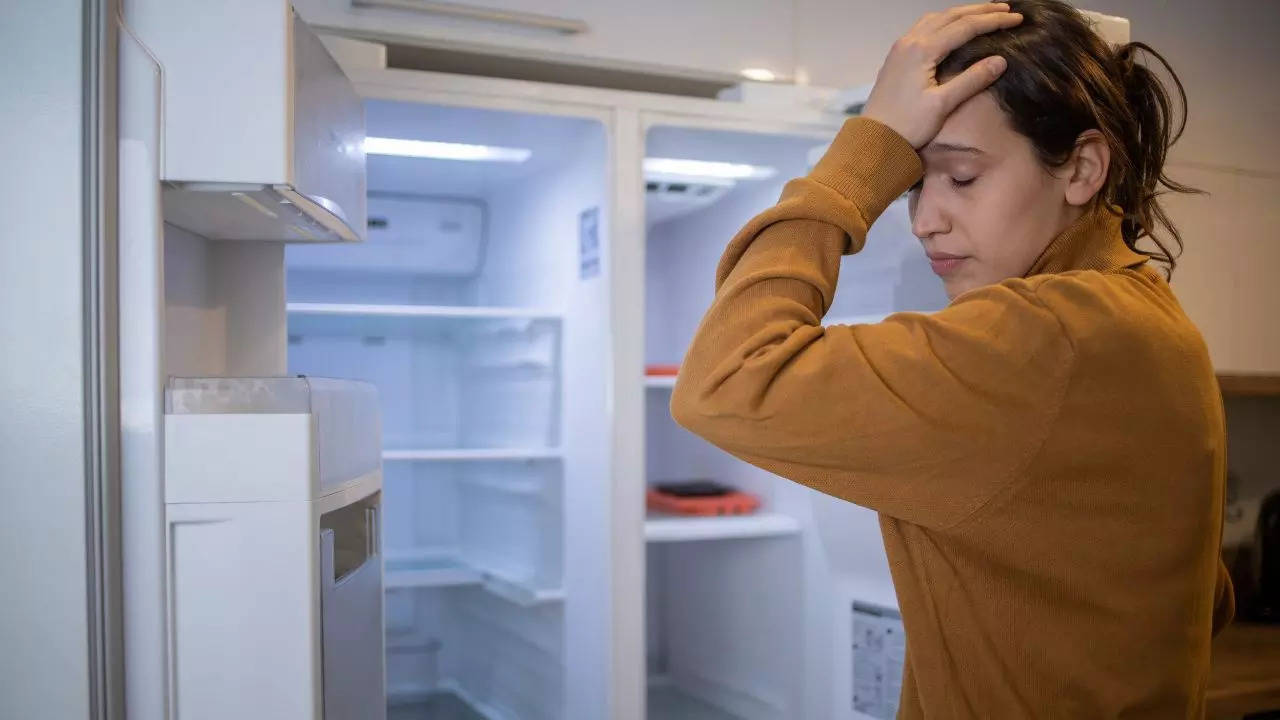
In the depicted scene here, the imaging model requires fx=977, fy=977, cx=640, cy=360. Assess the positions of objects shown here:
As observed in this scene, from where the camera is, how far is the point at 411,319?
84.7 inches

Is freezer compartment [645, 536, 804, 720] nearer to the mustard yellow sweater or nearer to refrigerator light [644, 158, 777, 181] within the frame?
refrigerator light [644, 158, 777, 181]

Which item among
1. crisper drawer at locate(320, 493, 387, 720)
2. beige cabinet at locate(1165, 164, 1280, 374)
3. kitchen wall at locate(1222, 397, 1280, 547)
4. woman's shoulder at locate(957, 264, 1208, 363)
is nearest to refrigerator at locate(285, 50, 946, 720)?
crisper drawer at locate(320, 493, 387, 720)

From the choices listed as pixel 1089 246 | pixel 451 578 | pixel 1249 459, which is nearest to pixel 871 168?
pixel 1089 246

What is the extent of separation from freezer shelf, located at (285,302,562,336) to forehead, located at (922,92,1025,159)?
4.33ft

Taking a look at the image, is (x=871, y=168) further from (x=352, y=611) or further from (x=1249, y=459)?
(x=1249, y=459)

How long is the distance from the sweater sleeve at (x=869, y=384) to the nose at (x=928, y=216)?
0.27ft

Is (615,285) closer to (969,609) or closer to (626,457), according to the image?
(626,457)

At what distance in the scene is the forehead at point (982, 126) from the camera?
2.28ft

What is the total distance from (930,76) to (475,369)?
1.84m

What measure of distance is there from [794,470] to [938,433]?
0.33 feet

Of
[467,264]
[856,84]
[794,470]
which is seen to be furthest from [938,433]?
[467,264]

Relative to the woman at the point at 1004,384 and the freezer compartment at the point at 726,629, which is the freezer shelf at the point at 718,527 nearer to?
the freezer compartment at the point at 726,629

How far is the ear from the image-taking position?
0.71 meters

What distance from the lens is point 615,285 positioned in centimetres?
169
